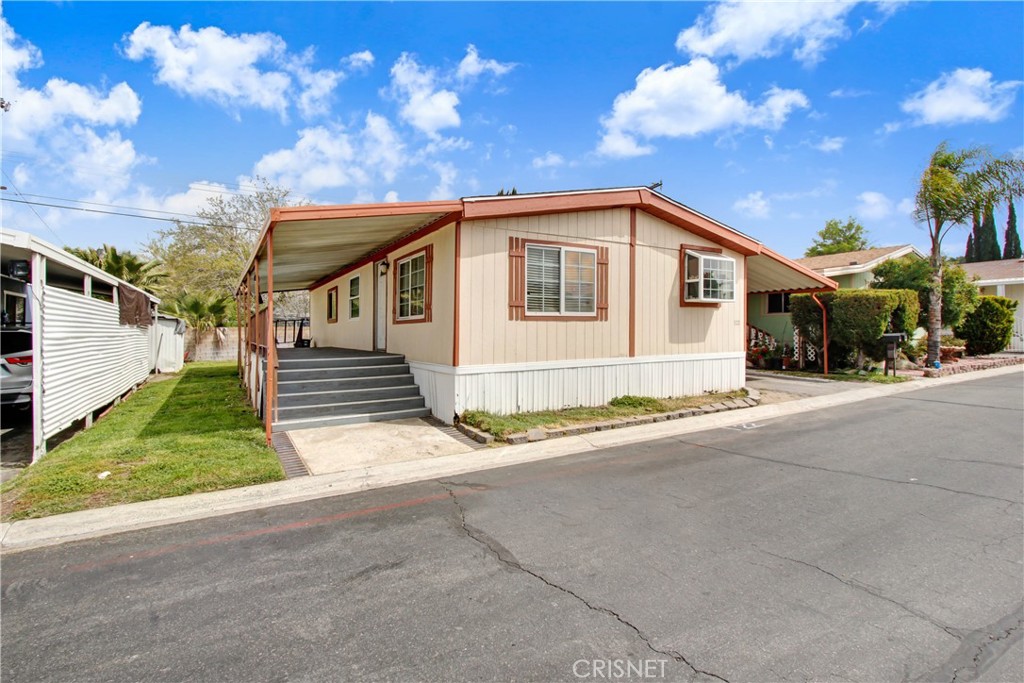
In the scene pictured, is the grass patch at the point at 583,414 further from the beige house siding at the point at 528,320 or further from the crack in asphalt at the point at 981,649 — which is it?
the crack in asphalt at the point at 981,649

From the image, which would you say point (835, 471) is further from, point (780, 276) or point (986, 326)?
point (986, 326)

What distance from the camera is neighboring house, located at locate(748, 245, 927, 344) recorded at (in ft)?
56.2

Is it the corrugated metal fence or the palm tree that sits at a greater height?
the palm tree

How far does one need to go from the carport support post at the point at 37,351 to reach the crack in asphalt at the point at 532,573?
4.94 m

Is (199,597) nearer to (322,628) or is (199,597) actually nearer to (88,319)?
(322,628)

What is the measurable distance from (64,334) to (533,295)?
653 centimetres

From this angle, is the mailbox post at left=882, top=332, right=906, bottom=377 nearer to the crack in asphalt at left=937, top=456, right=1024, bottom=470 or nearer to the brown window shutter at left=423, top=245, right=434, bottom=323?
the crack in asphalt at left=937, top=456, right=1024, bottom=470

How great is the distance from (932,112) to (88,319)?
20.0 metres

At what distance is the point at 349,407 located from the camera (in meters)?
7.83

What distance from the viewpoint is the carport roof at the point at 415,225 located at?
652 cm

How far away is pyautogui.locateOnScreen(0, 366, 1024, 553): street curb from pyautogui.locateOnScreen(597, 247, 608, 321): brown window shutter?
7.28ft

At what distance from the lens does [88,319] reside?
7.49 m

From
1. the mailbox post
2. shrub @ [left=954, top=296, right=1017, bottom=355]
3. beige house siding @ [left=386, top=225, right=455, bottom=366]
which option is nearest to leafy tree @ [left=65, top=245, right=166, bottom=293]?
beige house siding @ [left=386, top=225, right=455, bottom=366]

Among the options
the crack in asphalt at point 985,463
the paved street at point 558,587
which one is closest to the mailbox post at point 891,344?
the crack in asphalt at point 985,463
